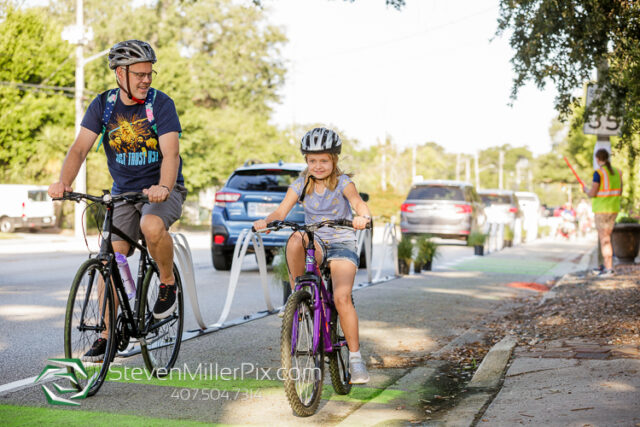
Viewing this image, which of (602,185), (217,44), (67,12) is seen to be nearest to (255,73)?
(217,44)

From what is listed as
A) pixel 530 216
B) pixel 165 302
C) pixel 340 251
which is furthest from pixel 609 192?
pixel 530 216

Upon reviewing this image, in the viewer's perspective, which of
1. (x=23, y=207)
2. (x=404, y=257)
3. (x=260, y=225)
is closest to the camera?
(x=260, y=225)

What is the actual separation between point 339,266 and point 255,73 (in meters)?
55.7

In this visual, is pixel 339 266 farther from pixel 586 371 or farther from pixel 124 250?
pixel 586 371

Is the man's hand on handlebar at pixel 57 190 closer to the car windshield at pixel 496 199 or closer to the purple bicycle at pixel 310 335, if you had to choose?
the purple bicycle at pixel 310 335

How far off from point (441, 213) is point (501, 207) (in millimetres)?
8567

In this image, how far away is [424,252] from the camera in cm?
1509

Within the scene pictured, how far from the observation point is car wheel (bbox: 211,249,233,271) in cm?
1466

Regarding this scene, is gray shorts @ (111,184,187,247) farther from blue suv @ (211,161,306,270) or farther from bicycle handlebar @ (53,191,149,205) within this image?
blue suv @ (211,161,306,270)

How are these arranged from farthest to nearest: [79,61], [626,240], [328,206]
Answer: [79,61] < [626,240] < [328,206]

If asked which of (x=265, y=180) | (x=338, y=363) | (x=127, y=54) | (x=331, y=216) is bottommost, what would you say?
(x=338, y=363)

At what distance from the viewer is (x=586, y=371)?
17.8 feet

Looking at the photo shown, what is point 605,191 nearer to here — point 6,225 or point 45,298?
point 45,298

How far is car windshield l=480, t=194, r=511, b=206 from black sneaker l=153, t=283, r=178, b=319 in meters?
25.1
